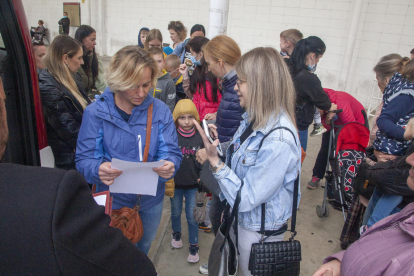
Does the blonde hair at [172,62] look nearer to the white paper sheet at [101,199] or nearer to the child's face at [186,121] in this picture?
the child's face at [186,121]

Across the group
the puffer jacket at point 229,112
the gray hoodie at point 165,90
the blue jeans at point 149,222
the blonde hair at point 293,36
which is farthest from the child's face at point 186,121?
the blonde hair at point 293,36

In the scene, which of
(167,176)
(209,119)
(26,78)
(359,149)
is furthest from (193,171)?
(359,149)

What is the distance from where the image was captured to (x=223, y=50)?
8.86 feet

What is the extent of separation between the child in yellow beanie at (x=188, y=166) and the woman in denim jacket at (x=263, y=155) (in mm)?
894

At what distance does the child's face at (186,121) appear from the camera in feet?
8.54

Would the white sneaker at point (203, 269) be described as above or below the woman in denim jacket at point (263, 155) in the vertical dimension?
below

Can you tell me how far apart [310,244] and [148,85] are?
244 centimetres

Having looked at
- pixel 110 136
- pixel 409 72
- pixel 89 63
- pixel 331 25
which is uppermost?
pixel 331 25

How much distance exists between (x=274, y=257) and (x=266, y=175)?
50 cm

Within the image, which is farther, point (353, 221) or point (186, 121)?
point (353, 221)

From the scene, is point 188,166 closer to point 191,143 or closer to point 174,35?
point 191,143

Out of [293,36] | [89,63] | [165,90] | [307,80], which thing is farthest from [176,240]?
[293,36]

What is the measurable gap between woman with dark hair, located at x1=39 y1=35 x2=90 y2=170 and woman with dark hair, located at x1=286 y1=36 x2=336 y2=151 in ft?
7.64

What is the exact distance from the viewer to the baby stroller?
3045mm
